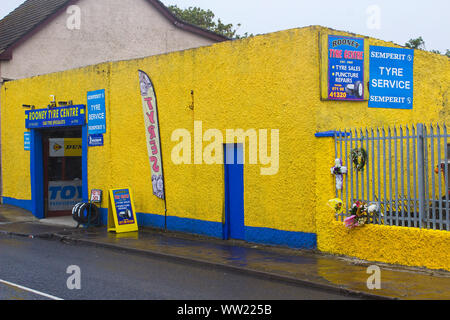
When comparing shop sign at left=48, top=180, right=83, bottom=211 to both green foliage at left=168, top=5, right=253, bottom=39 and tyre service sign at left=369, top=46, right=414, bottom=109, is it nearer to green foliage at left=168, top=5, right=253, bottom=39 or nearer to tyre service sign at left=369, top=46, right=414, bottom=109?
tyre service sign at left=369, top=46, right=414, bottom=109

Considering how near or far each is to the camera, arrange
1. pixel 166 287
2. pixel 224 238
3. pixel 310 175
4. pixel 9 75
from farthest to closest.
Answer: pixel 9 75
pixel 224 238
pixel 310 175
pixel 166 287

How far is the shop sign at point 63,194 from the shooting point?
740 inches

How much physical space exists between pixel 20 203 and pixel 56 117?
4152mm

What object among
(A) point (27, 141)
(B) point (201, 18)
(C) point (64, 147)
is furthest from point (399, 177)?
(B) point (201, 18)

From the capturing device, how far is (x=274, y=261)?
10391mm

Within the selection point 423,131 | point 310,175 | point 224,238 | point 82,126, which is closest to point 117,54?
point 82,126

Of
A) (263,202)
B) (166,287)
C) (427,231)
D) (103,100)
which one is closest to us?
(166,287)

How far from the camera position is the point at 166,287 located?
8547 mm

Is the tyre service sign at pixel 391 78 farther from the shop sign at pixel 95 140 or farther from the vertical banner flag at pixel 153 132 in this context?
the shop sign at pixel 95 140

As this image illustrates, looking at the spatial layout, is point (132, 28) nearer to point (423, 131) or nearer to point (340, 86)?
point (340, 86)

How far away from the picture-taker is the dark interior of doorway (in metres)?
18.7

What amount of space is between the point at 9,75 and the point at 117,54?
4.97 m

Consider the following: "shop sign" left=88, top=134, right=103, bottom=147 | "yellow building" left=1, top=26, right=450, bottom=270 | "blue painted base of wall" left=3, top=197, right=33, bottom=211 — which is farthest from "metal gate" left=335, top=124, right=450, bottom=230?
"blue painted base of wall" left=3, top=197, right=33, bottom=211

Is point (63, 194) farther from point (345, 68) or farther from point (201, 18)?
point (201, 18)
